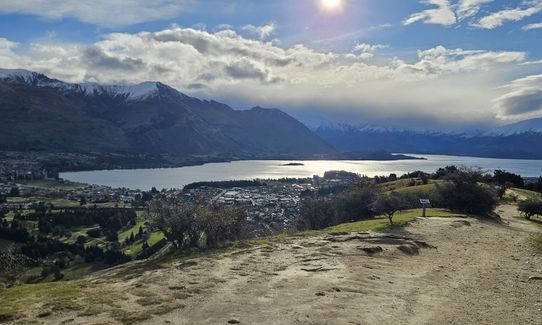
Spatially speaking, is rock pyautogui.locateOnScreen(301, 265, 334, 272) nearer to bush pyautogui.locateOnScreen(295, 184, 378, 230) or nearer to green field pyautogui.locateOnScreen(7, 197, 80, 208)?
bush pyautogui.locateOnScreen(295, 184, 378, 230)

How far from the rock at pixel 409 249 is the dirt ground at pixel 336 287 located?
3.6 inches

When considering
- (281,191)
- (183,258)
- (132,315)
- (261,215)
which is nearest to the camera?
(132,315)

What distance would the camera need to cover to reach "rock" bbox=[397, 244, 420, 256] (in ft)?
93.7

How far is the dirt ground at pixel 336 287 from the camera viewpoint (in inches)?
615

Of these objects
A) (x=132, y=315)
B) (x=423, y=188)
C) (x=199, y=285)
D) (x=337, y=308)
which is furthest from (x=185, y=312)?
(x=423, y=188)

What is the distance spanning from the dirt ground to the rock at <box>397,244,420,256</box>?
0.30 ft

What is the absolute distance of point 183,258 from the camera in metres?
26.2

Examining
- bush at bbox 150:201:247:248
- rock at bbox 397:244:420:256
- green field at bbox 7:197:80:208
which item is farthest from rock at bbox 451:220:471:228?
green field at bbox 7:197:80:208

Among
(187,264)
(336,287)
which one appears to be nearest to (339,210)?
(187,264)

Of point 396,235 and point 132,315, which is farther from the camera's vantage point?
point 396,235

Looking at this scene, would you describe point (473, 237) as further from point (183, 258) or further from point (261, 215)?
point (261, 215)

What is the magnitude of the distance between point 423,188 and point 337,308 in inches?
2436

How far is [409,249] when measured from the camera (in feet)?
95.1

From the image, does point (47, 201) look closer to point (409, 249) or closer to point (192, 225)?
point (192, 225)
